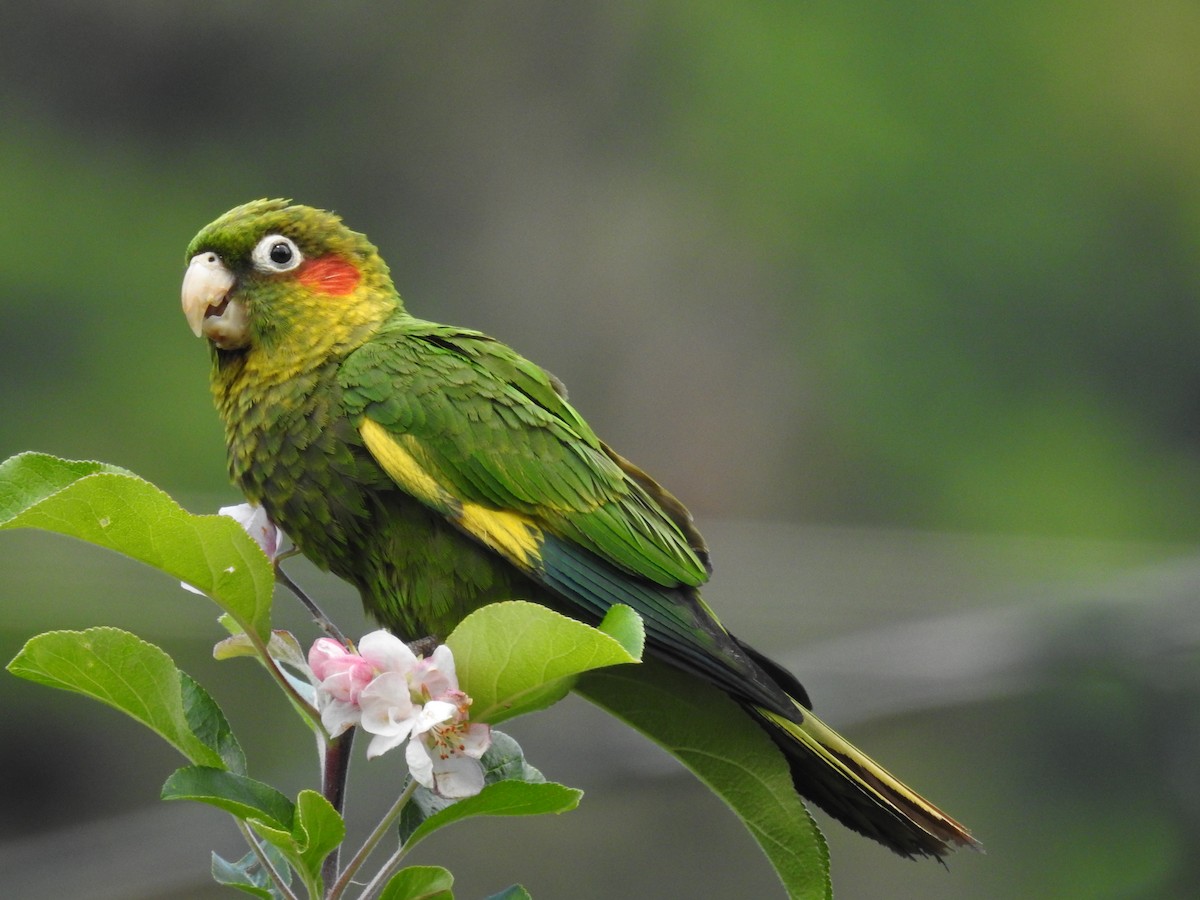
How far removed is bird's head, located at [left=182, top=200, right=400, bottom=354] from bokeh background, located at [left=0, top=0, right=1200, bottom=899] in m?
4.33

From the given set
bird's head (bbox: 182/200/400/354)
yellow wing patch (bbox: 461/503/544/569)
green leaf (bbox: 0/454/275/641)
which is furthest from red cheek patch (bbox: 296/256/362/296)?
green leaf (bbox: 0/454/275/641)

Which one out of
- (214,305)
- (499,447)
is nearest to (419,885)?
(499,447)

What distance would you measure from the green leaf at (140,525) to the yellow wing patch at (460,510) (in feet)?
1.36

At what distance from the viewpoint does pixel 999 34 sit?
14.5 m

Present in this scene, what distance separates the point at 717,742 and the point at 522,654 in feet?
1.30

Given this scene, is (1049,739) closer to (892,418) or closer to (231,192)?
(892,418)

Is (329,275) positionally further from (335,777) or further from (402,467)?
(335,777)

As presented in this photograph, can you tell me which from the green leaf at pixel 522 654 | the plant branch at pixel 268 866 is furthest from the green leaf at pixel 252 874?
the green leaf at pixel 522 654

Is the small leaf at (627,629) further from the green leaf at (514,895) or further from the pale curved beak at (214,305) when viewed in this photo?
the pale curved beak at (214,305)

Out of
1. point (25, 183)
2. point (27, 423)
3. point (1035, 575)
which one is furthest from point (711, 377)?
point (25, 183)

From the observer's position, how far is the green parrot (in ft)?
5.14

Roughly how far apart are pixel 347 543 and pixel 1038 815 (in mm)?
8235

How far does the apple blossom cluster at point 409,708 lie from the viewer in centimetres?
120

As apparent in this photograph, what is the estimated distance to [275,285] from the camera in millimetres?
1822
